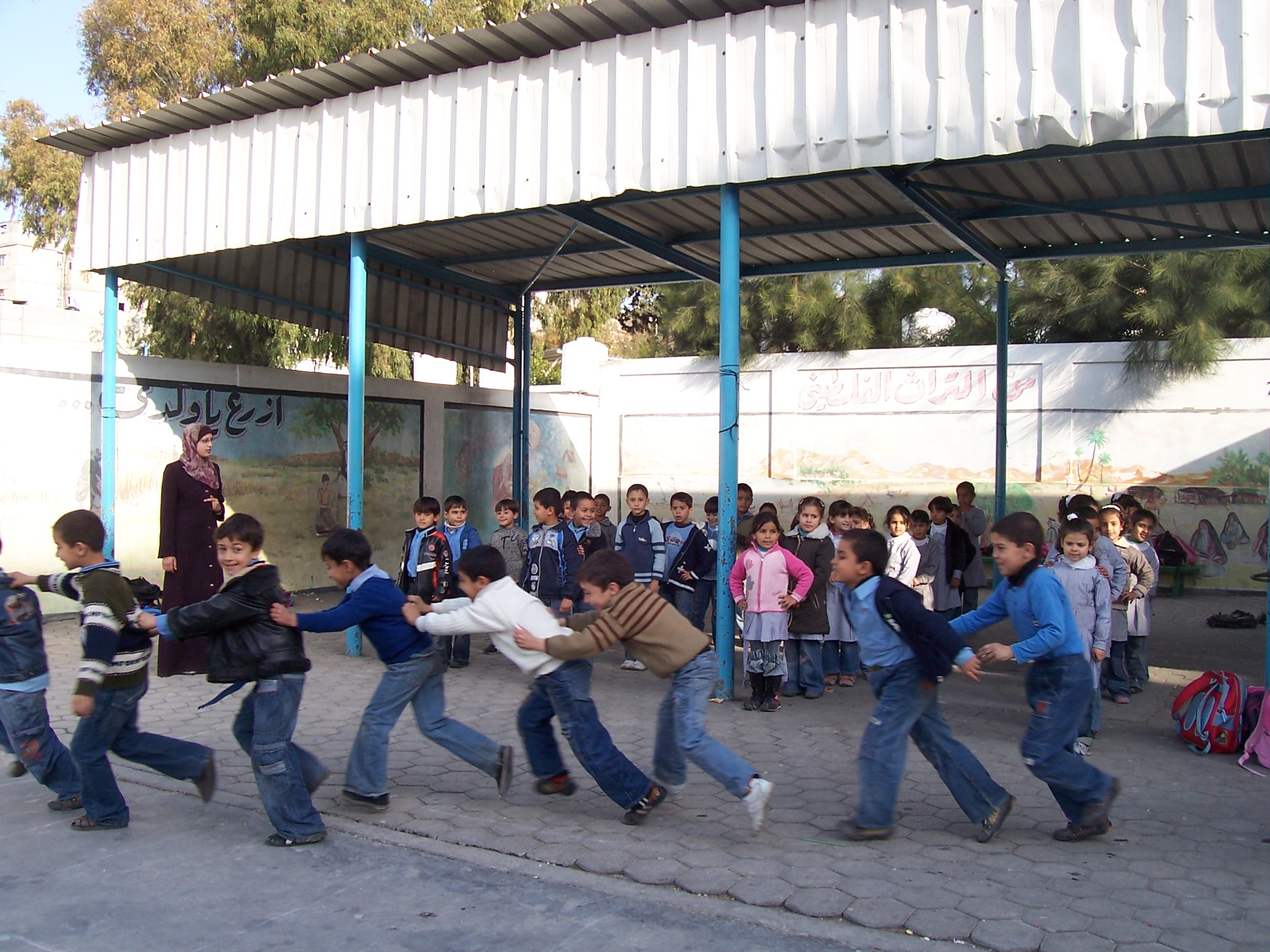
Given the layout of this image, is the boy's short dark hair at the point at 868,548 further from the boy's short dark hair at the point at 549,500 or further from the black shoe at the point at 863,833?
the boy's short dark hair at the point at 549,500

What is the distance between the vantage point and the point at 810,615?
7758mm

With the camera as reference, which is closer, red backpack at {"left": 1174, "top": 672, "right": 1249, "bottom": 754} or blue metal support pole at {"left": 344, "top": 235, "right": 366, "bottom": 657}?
red backpack at {"left": 1174, "top": 672, "right": 1249, "bottom": 754}

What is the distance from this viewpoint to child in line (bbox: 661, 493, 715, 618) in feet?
28.9

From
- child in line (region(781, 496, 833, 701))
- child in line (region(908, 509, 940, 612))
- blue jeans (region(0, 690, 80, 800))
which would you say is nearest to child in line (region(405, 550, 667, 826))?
blue jeans (region(0, 690, 80, 800))

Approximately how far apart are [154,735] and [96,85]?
60.5 ft

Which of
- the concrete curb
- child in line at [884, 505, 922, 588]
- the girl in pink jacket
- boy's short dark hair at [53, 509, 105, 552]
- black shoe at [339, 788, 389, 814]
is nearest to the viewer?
the concrete curb

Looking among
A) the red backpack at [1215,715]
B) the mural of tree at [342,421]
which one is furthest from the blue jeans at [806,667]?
the mural of tree at [342,421]

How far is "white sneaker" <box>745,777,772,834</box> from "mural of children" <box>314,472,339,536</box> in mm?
9460

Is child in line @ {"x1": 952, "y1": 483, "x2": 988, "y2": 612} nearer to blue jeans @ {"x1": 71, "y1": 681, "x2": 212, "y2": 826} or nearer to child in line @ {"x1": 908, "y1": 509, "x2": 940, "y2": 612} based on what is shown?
child in line @ {"x1": 908, "y1": 509, "x2": 940, "y2": 612}

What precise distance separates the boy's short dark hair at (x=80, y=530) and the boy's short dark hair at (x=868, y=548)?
339 centimetres

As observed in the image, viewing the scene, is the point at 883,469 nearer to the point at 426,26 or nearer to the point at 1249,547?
the point at 1249,547

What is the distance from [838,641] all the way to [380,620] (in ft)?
14.9

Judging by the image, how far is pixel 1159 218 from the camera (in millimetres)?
10531

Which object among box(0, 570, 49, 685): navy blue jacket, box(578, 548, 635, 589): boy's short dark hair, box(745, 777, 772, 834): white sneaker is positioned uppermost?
box(578, 548, 635, 589): boy's short dark hair
